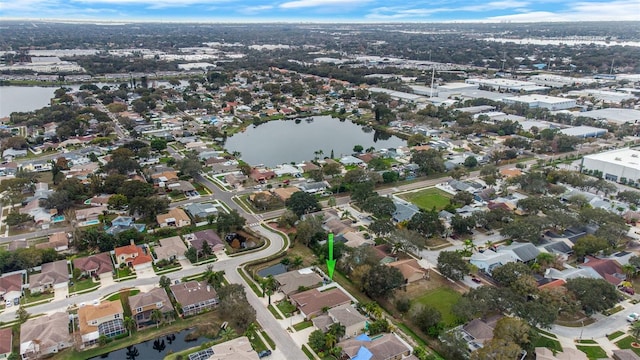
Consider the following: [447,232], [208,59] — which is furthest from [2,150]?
[208,59]

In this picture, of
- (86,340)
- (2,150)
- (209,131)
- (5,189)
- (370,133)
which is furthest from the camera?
(370,133)

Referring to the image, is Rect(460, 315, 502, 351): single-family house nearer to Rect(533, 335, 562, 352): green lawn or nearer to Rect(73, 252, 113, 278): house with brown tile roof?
Rect(533, 335, 562, 352): green lawn

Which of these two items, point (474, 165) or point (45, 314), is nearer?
point (45, 314)

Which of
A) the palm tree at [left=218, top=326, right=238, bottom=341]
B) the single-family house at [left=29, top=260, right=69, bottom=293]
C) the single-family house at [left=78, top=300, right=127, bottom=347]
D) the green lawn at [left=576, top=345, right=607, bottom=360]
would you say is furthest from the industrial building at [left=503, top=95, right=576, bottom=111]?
the single-family house at [left=29, top=260, right=69, bottom=293]

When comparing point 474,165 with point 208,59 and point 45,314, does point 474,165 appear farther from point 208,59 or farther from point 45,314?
point 208,59

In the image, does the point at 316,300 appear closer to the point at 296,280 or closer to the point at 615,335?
the point at 296,280

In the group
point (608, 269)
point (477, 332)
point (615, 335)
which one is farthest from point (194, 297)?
point (608, 269)
